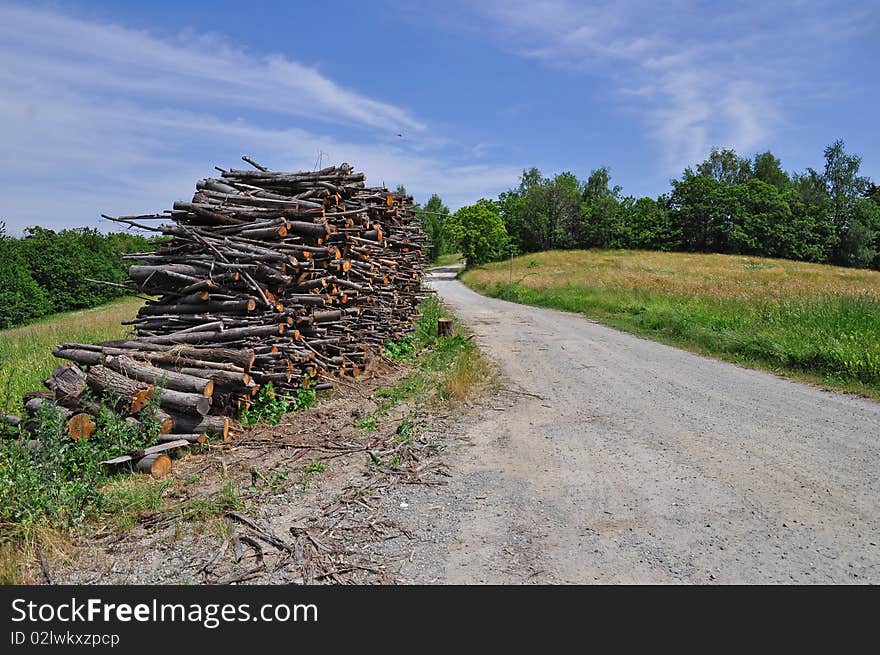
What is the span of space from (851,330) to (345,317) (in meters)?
10.2

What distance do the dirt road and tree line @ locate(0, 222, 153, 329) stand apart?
3296 cm

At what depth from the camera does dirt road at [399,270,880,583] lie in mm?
4195

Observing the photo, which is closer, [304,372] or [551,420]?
[551,420]

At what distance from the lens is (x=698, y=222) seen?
72.7m

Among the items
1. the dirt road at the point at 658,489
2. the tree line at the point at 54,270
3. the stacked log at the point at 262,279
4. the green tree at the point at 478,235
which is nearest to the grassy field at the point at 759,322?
the dirt road at the point at 658,489

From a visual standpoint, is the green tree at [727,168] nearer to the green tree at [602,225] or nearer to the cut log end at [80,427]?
the green tree at [602,225]

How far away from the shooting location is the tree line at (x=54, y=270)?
35969 millimetres

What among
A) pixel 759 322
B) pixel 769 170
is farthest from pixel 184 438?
pixel 769 170

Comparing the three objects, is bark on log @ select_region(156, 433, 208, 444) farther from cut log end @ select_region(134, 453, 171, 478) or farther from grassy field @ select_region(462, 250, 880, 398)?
grassy field @ select_region(462, 250, 880, 398)

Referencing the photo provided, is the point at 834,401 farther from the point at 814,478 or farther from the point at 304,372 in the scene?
the point at 304,372

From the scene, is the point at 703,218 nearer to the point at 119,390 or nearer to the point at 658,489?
the point at 658,489

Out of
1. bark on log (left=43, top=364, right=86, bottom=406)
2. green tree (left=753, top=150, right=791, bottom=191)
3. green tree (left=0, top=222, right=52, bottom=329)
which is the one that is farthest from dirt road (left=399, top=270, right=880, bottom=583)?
green tree (left=753, top=150, right=791, bottom=191)
